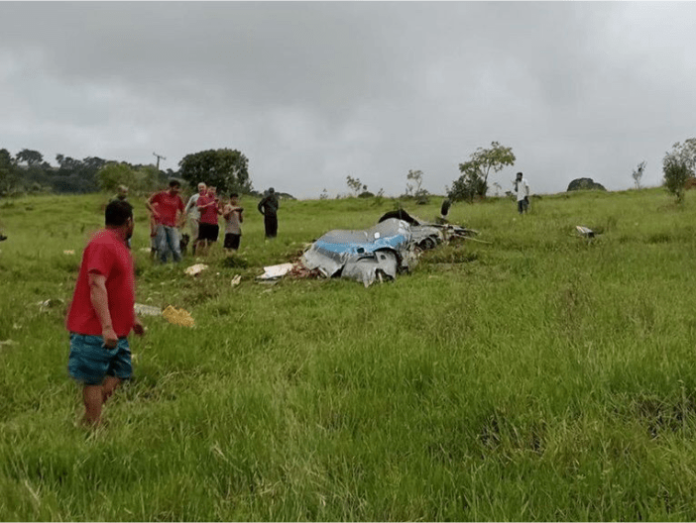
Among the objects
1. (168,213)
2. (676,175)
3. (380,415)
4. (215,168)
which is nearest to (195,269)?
(168,213)

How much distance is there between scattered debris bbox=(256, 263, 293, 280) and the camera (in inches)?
365

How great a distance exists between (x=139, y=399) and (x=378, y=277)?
16.9 feet

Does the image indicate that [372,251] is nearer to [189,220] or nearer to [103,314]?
[189,220]

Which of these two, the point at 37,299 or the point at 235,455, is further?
the point at 37,299

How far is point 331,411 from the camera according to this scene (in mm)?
3164

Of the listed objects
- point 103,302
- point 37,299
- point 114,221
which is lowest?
point 37,299

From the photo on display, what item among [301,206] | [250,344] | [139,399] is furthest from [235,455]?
[301,206]

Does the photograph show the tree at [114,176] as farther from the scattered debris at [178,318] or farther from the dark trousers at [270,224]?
the scattered debris at [178,318]

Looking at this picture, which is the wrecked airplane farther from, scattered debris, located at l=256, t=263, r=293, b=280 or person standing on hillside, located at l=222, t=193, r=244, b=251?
person standing on hillside, located at l=222, t=193, r=244, b=251

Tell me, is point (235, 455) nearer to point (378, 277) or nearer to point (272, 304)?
point (272, 304)

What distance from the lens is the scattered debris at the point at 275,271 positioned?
9.27 m

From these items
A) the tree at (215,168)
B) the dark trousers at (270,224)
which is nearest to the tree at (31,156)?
the tree at (215,168)

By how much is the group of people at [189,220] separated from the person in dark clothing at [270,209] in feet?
4.16

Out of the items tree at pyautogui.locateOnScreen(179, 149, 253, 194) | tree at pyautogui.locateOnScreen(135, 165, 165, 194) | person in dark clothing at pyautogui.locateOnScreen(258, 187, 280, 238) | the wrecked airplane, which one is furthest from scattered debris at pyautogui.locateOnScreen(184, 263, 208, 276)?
tree at pyautogui.locateOnScreen(179, 149, 253, 194)
